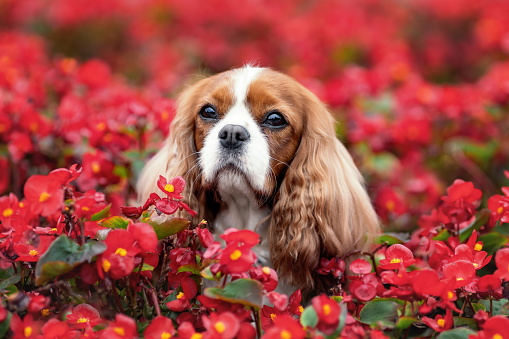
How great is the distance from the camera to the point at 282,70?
19.2 feet

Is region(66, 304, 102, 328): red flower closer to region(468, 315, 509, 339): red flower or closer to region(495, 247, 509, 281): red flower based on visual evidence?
region(468, 315, 509, 339): red flower

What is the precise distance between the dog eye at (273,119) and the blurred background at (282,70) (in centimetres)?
53

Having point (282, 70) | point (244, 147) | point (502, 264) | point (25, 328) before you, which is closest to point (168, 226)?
point (25, 328)

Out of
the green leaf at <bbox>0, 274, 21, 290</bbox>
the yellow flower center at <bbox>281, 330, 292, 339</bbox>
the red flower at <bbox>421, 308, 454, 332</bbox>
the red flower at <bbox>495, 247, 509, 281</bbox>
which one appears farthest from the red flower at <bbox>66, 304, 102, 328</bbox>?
the red flower at <bbox>495, 247, 509, 281</bbox>

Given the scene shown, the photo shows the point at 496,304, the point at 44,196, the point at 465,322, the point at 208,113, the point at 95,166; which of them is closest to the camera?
the point at 44,196

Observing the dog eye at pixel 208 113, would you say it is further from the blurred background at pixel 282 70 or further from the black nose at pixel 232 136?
the blurred background at pixel 282 70

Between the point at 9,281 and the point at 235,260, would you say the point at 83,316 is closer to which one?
the point at 9,281

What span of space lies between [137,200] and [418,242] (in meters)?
1.42

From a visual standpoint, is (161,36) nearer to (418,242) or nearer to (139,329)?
(418,242)

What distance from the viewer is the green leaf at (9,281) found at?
192 centimetres

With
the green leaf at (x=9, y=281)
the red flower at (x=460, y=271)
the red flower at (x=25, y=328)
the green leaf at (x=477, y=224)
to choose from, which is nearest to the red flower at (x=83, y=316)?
the red flower at (x=25, y=328)

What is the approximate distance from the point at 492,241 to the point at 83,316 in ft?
5.42

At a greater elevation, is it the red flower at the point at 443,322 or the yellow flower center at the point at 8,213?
the yellow flower center at the point at 8,213

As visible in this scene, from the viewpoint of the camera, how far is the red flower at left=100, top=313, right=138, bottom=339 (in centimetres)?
163
